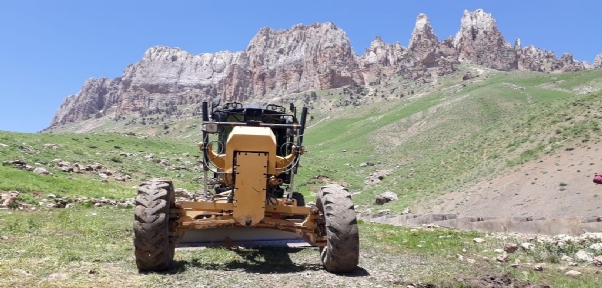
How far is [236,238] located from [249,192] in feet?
8.67

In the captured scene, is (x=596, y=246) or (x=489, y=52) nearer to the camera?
(x=596, y=246)

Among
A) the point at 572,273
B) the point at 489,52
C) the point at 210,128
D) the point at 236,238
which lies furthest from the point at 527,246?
the point at 489,52

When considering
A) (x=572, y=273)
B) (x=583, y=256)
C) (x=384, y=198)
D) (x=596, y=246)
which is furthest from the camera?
(x=384, y=198)

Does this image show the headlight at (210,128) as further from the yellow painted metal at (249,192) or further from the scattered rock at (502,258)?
the scattered rock at (502,258)

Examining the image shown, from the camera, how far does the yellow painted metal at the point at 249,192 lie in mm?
7480

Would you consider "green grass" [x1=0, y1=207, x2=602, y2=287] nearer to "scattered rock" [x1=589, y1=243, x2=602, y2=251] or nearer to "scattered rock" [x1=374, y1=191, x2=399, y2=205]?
"scattered rock" [x1=589, y1=243, x2=602, y2=251]

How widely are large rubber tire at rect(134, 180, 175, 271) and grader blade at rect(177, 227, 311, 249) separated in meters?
1.82

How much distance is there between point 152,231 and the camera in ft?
23.5

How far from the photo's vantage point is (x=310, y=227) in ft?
26.5

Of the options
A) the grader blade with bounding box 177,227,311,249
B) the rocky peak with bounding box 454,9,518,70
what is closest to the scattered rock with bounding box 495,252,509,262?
the grader blade with bounding box 177,227,311,249

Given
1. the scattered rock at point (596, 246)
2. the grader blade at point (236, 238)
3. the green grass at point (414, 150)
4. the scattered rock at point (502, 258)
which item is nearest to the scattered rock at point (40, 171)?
the green grass at point (414, 150)

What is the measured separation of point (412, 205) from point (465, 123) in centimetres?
4451

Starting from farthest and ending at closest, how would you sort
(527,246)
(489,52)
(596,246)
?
(489,52)
(527,246)
(596,246)

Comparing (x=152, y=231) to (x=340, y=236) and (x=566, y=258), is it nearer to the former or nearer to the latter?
(x=340, y=236)
